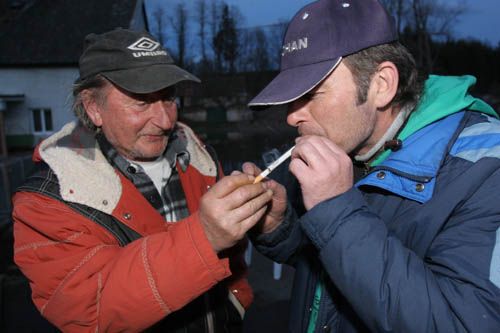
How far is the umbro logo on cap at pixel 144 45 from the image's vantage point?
2021 mm

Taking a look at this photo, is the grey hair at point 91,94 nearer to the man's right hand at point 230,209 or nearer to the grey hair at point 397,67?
the man's right hand at point 230,209

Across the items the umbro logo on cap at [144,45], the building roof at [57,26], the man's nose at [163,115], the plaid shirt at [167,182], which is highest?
the building roof at [57,26]

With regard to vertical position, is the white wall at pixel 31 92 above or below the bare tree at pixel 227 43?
below

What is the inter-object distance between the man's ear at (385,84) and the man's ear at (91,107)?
4.83ft

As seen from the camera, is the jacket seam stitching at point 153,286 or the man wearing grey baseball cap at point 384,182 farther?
the jacket seam stitching at point 153,286

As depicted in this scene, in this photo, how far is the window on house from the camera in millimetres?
23312

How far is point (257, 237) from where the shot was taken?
1964 mm

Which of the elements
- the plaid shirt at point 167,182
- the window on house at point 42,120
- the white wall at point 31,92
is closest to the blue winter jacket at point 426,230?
the plaid shirt at point 167,182

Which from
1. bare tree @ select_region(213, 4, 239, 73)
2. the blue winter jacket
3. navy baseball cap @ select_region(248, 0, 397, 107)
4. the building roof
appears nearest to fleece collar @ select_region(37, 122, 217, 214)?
navy baseball cap @ select_region(248, 0, 397, 107)

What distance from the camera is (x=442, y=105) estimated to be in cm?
153

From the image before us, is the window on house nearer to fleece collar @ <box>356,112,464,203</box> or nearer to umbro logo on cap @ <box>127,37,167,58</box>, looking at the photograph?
umbro logo on cap @ <box>127,37,167,58</box>

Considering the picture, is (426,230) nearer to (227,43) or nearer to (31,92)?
(31,92)

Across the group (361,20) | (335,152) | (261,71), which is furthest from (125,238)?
(261,71)

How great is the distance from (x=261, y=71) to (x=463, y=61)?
831 inches
